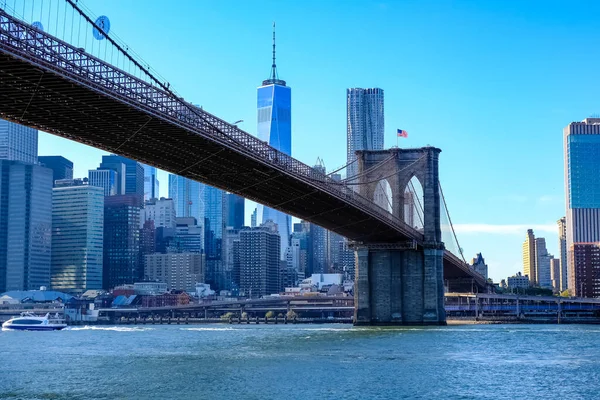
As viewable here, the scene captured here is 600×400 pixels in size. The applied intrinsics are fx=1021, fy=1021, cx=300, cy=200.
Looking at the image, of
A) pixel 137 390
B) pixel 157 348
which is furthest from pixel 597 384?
pixel 157 348

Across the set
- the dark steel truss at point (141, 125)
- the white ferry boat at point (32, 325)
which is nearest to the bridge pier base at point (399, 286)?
the dark steel truss at point (141, 125)

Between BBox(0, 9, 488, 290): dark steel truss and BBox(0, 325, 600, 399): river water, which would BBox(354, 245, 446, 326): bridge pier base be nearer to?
BBox(0, 9, 488, 290): dark steel truss

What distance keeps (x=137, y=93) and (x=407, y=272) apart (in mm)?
44917

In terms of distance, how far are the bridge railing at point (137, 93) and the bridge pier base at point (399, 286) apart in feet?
63.8

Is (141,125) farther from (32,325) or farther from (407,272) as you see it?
(32,325)

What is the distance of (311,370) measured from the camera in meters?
41.3

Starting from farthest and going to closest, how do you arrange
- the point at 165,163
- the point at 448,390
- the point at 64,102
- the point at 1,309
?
the point at 1,309 < the point at 165,163 < the point at 64,102 < the point at 448,390

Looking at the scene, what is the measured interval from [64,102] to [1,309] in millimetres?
136721

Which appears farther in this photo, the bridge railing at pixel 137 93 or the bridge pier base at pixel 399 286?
the bridge pier base at pixel 399 286

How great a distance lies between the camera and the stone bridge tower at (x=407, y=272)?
83438 millimetres

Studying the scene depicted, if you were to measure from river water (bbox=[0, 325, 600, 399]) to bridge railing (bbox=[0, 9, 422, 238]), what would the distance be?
10.9 meters

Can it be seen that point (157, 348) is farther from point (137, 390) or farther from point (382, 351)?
point (137, 390)

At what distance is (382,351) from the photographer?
5153cm

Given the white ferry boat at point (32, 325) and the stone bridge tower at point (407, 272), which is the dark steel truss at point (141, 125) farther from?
the white ferry boat at point (32, 325)
